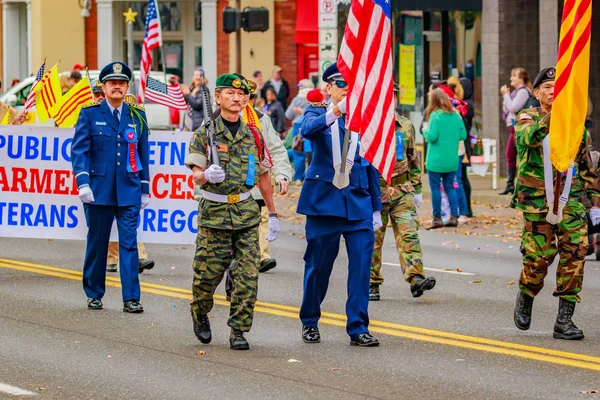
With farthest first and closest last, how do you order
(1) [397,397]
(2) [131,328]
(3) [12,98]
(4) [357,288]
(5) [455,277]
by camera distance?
(3) [12,98] → (5) [455,277] → (2) [131,328] → (4) [357,288] → (1) [397,397]

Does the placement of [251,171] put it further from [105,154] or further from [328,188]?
[105,154]

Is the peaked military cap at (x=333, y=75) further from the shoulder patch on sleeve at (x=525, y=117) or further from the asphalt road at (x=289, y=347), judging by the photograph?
the asphalt road at (x=289, y=347)

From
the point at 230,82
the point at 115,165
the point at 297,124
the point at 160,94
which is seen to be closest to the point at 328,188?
the point at 230,82

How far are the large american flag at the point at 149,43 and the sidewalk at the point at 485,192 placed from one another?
6.30 metres

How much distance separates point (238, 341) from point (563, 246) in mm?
2301

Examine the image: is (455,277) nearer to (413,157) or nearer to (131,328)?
(413,157)

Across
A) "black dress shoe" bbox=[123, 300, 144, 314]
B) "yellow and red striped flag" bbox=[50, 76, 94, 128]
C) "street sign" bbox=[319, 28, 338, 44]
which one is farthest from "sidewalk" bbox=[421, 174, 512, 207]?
"black dress shoe" bbox=[123, 300, 144, 314]

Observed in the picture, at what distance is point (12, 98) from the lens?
104 ft

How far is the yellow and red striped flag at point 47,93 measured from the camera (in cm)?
1531

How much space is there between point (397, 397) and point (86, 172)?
13.4ft

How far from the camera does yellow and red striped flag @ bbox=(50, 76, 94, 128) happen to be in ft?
48.9

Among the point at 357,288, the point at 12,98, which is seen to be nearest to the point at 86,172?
the point at 357,288

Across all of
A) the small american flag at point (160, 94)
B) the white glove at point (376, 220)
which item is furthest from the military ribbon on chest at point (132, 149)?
the small american flag at point (160, 94)

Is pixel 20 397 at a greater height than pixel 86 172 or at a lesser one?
lesser
